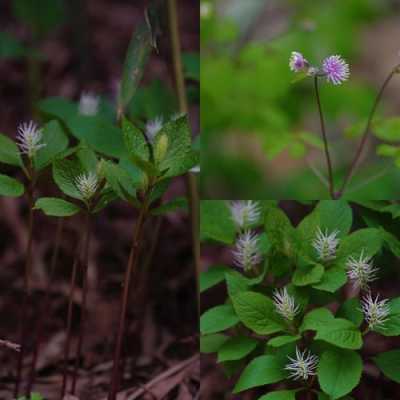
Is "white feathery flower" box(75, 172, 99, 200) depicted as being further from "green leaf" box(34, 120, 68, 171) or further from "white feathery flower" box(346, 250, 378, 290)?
"white feathery flower" box(346, 250, 378, 290)

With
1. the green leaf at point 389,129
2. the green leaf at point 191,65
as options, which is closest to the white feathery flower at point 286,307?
the green leaf at point 389,129

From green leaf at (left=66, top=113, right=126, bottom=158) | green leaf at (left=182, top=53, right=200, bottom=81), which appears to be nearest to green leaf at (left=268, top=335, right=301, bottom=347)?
green leaf at (left=66, top=113, right=126, bottom=158)

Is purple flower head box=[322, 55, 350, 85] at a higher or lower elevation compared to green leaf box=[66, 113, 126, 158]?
lower

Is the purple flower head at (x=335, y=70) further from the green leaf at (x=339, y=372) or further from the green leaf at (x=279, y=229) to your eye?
the green leaf at (x=339, y=372)

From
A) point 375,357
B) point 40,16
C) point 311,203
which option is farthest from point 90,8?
point 375,357

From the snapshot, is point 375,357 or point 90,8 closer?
point 375,357

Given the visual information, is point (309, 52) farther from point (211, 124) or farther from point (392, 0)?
point (392, 0)

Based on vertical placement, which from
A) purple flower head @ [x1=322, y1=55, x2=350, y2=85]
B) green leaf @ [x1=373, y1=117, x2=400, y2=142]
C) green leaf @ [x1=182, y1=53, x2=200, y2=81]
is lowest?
purple flower head @ [x1=322, y1=55, x2=350, y2=85]

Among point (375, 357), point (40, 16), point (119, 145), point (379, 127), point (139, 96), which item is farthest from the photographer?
point (40, 16)
